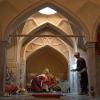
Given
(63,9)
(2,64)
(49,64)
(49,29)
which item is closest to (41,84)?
(49,29)

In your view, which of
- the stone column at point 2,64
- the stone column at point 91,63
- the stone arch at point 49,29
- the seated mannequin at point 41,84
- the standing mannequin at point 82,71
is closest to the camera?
the standing mannequin at point 82,71

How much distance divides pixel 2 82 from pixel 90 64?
395 cm

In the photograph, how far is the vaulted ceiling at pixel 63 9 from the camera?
1280cm

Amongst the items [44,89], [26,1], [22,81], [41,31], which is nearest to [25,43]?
[41,31]

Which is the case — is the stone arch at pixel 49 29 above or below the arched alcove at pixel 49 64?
above

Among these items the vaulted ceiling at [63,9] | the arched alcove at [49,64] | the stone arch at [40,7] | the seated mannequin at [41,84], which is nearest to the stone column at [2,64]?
the vaulted ceiling at [63,9]

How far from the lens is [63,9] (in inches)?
512

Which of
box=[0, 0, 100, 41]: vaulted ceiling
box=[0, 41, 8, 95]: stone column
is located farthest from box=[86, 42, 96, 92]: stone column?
box=[0, 41, 8, 95]: stone column

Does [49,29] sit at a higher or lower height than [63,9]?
higher

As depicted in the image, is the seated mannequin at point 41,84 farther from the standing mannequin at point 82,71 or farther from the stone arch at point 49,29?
the standing mannequin at point 82,71

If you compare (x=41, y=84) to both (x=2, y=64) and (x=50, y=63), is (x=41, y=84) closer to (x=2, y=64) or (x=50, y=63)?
(x=2, y=64)

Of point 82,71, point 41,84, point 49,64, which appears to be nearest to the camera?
point 82,71

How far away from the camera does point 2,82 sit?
40.6 ft

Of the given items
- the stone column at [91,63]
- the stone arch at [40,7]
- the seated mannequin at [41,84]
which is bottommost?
the seated mannequin at [41,84]
